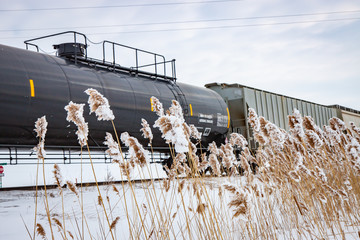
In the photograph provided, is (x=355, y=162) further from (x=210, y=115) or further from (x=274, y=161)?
(x=210, y=115)

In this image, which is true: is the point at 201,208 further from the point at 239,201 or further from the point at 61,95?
the point at 61,95

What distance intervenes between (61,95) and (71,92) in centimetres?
26

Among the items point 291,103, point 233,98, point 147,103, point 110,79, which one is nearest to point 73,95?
point 110,79

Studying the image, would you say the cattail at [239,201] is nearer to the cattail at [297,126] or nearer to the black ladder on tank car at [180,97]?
the cattail at [297,126]

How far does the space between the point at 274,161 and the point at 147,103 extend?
599 cm

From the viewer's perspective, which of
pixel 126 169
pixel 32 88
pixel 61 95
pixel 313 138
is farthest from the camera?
pixel 61 95

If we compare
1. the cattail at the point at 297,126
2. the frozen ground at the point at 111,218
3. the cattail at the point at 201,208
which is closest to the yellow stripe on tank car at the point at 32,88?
the frozen ground at the point at 111,218

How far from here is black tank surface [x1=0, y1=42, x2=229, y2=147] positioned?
6820mm

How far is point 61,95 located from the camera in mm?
7535

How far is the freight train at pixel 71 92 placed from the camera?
A: 22.5ft

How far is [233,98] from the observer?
14.0 metres

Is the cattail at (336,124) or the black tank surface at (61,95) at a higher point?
the black tank surface at (61,95)

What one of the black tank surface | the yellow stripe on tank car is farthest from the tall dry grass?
the yellow stripe on tank car

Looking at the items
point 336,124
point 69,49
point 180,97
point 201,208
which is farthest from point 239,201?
point 180,97
